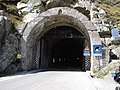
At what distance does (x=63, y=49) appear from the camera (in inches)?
1997

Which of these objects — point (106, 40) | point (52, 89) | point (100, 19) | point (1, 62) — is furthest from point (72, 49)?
point (52, 89)

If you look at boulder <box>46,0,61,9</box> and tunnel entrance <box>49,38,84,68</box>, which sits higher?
boulder <box>46,0,61,9</box>

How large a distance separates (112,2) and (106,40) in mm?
31114

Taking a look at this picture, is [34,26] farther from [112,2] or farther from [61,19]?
[112,2]

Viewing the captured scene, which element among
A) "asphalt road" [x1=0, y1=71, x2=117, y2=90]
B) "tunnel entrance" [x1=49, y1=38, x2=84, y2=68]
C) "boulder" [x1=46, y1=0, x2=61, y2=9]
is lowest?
"asphalt road" [x1=0, y1=71, x2=117, y2=90]

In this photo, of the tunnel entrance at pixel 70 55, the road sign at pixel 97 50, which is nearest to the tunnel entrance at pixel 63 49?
the tunnel entrance at pixel 70 55

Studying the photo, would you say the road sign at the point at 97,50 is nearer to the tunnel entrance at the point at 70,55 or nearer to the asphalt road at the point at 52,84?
the asphalt road at the point at 52,84

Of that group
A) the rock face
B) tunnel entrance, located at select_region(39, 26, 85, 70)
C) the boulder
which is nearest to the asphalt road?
the rock face

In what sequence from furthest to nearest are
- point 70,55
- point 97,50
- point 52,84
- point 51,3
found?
point 70,55 < point 51,3 < point 97,50 < point 52,84

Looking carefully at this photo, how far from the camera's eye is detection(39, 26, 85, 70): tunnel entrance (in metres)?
A: 30.2

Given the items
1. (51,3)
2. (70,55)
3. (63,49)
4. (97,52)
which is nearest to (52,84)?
(97,52)

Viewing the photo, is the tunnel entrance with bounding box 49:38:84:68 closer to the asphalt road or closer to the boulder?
the boulder

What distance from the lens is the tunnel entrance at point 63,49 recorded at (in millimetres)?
30156

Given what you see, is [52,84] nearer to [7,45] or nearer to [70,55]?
[7,45]
